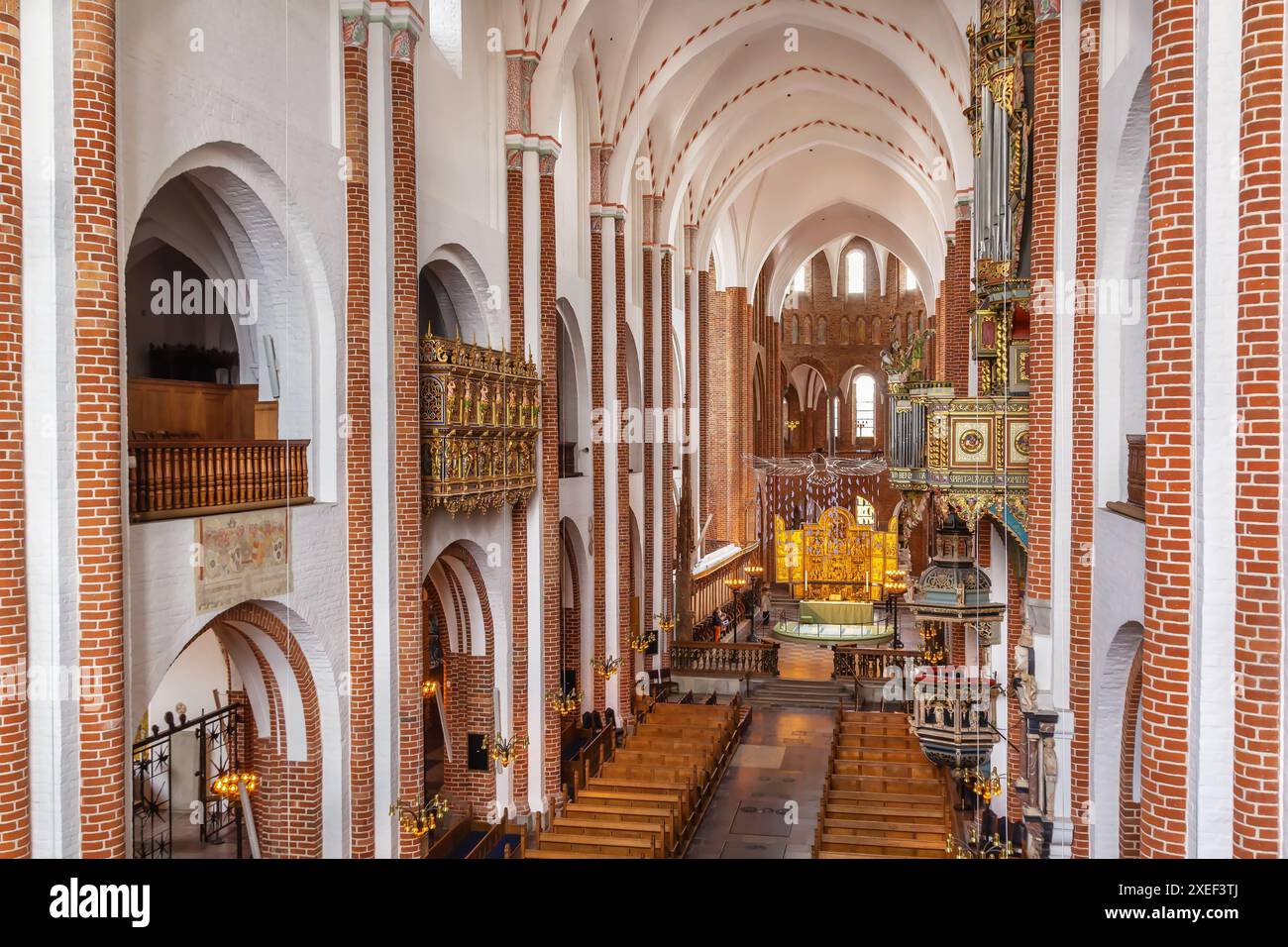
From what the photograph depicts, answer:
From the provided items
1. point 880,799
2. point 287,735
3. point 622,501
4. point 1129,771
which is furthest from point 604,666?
point 1129,771

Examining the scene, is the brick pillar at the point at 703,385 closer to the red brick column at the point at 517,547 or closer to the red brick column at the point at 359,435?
the red brick column at the point at 517,547

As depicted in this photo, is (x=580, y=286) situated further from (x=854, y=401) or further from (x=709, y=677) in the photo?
(x=854, y=401)

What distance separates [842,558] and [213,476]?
26.5 m

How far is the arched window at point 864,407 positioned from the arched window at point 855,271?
3952mm

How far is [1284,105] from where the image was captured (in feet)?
17.2

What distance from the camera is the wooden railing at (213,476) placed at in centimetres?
866

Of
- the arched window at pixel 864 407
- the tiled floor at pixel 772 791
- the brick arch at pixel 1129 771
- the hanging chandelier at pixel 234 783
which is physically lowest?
the tiled floor at pixel 772 791

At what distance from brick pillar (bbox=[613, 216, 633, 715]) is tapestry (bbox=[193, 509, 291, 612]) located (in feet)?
39.4

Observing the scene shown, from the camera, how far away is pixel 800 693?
2548 centimetres

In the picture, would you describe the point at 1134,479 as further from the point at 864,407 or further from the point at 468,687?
the point at 864,407

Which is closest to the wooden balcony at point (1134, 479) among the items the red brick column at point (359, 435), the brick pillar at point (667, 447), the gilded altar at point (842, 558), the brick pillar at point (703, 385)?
the red brick column at point (359, 435)

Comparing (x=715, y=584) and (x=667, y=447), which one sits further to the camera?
(x=715, y=584)
